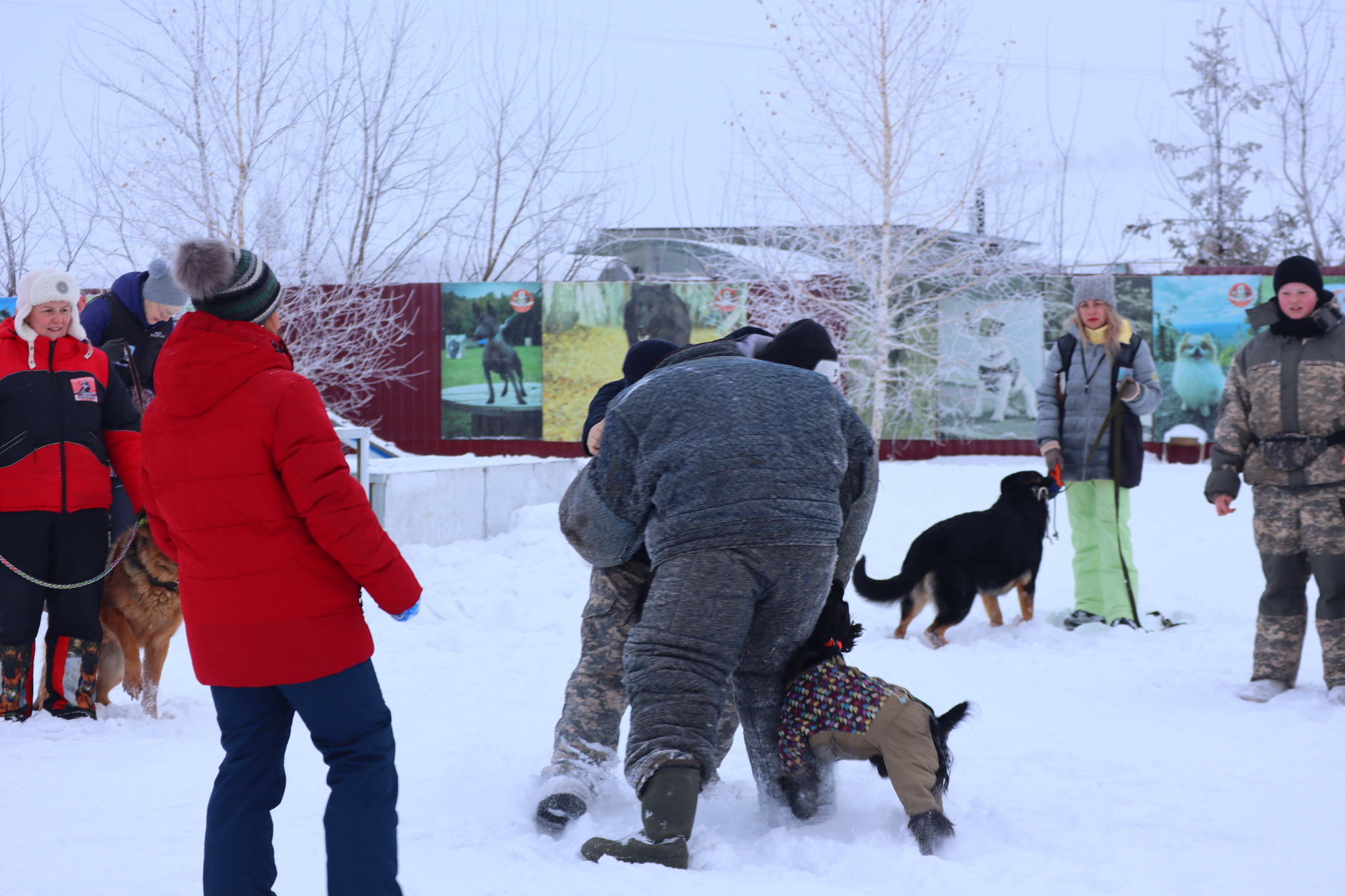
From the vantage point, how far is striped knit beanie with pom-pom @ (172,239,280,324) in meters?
2.04

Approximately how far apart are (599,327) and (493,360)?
169 cm

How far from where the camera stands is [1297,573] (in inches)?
166

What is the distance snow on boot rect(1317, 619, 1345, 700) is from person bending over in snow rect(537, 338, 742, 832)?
8.93ft

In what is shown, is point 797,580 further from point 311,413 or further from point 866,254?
point 866,254

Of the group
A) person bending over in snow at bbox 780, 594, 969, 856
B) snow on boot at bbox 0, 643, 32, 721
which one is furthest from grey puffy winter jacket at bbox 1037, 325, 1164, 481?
snow on boot at bbox 0, 643, 32, 721

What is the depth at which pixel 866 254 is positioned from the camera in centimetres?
1301

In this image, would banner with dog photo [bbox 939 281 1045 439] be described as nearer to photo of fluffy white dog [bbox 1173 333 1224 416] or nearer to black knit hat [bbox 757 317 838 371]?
photo of fluffy white dog [bbox 1173 333 1224 416]

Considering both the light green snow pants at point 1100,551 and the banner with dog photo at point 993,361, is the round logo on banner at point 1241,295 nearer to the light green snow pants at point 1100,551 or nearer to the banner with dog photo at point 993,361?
the banner with dog photo at point 993,361

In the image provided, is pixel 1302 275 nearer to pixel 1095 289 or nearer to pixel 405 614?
pixel 1095 289

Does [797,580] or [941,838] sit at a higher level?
[797,580]

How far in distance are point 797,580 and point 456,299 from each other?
13381 mm

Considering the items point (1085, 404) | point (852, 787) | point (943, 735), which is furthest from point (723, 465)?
point (1085, 404)

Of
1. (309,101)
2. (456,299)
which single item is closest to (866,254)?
(456,299)

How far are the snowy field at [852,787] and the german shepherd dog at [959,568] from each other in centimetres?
21
